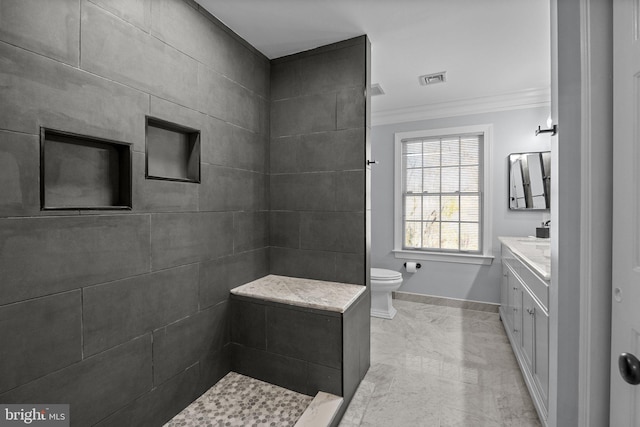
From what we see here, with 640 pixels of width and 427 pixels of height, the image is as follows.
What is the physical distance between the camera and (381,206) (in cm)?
398

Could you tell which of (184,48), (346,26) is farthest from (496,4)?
(184,48)

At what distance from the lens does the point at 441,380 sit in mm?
2094

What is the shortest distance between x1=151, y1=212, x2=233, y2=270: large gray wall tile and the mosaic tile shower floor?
33.7 inches

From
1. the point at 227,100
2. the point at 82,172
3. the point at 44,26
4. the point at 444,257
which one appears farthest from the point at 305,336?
the point at 444,257

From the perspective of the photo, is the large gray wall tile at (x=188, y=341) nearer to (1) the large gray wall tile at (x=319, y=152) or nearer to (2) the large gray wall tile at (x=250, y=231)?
(2) the large gray wall tile at (x=250, y=231)

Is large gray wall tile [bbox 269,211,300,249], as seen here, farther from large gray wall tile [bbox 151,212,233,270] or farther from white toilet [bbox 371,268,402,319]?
white toilet [bbox 371,268,402,319]

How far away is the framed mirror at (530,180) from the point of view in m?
3.17

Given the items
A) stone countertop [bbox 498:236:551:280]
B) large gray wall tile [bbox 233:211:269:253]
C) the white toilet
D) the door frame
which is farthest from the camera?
the white toilet

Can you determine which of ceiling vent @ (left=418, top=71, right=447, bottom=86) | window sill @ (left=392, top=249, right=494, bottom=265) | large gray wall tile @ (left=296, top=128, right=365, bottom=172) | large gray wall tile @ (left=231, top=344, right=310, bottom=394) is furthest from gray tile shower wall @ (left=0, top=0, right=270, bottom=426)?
window sill @ (left=392, top=249, right=494, bottom=265)

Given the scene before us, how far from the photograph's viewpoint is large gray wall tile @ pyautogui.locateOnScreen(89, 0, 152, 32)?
132 centimetres

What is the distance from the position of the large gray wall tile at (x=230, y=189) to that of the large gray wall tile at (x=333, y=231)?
414 millimetres

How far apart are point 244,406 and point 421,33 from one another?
2789mm

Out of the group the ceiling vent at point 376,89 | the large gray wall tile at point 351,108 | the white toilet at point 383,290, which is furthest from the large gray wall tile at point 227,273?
the ceiling vent at point 376,89

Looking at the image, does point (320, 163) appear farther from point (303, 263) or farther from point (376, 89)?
point (376, 89)
